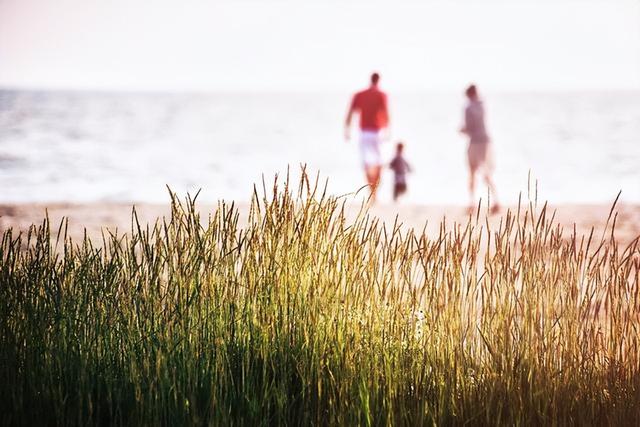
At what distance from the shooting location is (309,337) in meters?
2.54

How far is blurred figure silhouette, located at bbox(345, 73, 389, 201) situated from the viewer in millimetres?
8836

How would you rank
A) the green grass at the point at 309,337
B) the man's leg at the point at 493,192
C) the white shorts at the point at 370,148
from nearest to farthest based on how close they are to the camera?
the green grass at the point at 309,337 < the man's leg at the point at 493,192 < the white shorts at the point at 370,148

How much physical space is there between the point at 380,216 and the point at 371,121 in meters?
1.10

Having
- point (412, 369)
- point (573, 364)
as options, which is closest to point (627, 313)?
point (573, 364)

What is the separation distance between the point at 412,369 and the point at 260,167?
19.5 meters

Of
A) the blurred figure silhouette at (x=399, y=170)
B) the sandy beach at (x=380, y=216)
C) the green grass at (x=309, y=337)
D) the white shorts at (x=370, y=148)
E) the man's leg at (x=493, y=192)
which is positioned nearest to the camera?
the green grass at (x=309, y=337)

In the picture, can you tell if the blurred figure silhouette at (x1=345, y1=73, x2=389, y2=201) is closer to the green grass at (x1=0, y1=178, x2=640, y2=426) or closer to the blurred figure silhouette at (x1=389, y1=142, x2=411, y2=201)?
the blurred figure silhouette at (x1=389, y1=142, x2=411, y2=201)

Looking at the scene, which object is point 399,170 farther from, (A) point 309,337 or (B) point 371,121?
(A) point 309,337

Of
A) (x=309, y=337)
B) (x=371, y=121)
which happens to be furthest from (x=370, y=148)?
(x=309, y=337)

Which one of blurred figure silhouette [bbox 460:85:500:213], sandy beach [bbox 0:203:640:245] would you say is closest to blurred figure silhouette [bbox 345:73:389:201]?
sandy beach [bbox 0:203:640:245]

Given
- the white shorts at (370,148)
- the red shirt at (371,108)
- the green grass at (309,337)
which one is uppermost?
the red shirt at (371,108)

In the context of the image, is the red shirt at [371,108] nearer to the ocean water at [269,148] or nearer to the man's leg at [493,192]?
the man's leg at [493,192]

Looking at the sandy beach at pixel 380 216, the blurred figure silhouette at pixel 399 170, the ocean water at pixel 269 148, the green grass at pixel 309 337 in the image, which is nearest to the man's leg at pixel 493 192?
the sandy beach at pixel 380 216

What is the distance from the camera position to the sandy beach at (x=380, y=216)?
26.0ft
